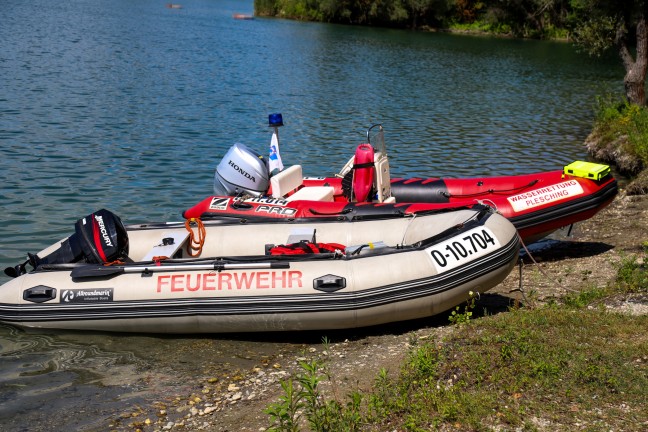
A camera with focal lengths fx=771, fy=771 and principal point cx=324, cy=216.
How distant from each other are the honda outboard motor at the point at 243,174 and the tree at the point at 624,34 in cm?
942

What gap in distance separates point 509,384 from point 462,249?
67.3 inches

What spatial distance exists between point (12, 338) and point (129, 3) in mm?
47537

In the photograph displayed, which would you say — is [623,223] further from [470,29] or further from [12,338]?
[470,29]

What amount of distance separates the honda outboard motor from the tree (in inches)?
371

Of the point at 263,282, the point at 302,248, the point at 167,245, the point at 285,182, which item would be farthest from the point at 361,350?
the point at 285,182

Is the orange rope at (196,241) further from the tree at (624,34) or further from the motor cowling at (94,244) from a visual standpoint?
the tree at (624,34)

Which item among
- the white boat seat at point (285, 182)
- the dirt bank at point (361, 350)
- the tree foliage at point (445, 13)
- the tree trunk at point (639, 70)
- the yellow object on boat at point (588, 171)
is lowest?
the dirt bank at point (361, 350)

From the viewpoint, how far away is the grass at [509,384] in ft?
14.1

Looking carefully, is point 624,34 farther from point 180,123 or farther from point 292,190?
point 292,190

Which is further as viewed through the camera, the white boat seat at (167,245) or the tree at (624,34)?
the tree at (624,34)

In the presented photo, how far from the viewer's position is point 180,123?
51.0 feet

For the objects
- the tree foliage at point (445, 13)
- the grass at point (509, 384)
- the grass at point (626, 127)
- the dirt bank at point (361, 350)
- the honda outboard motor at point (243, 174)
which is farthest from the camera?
the tree foliage at point (445, 13)

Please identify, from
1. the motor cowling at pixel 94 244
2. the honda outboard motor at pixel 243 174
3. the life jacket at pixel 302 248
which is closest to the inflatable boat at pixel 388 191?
the honda outboard motor at pixel 243 174

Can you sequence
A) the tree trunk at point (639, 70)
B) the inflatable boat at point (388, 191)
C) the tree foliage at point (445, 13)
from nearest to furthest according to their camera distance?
the inflatable boat at point (388, 191), the tree trunk at point (639, 70), the tree foliage at point (445, 13)
